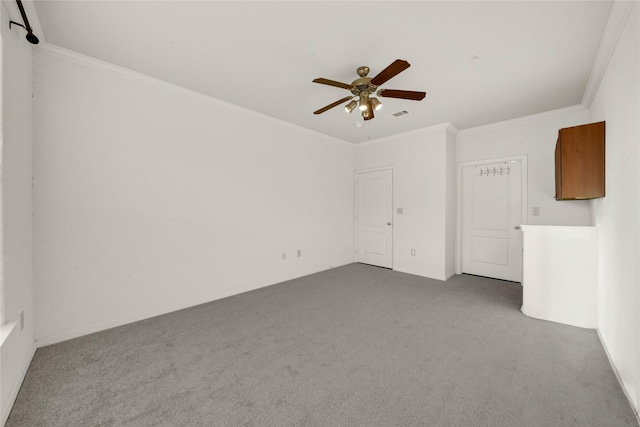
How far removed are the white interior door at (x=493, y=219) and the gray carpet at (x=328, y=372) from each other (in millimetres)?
1582

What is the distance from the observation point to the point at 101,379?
1920 mm

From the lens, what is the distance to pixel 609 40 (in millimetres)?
2184

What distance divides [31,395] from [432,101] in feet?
15.5

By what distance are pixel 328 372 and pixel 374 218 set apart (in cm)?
390

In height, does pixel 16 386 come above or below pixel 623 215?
below

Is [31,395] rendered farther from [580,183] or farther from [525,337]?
[580,183]

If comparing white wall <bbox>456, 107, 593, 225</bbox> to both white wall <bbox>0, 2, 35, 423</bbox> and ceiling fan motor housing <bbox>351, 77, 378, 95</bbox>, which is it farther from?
white wall <bbox>0, 2, 35, 423</bbox>

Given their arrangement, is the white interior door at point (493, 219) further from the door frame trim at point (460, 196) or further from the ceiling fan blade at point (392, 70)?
the ceiling fan blade at point (392, 70)

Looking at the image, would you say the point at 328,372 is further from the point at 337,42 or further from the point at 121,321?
the point at 337,42

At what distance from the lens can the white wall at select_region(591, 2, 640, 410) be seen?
1679 mm

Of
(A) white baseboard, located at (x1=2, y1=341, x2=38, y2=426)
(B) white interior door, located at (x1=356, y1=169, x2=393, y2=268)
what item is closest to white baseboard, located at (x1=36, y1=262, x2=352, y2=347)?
(A) white baseboard, located at (x1=2, y1=341, x2=38, y2=426)

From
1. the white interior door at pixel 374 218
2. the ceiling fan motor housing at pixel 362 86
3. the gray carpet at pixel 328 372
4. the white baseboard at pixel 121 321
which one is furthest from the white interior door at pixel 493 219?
the white baseboard at pixel 121 321

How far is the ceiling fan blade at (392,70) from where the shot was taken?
6.67 ft

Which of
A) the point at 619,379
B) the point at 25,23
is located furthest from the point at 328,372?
the point at 25,23
